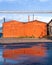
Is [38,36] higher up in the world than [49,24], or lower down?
lower down

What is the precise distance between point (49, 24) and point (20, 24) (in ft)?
23.4

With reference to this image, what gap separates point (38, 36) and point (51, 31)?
341 cm

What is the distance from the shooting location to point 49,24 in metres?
44.6

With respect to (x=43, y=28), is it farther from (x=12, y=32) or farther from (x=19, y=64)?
(x=19, y=64)

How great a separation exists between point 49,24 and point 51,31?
1741 mm

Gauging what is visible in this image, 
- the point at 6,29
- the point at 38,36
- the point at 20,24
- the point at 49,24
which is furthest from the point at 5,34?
the point at 49,24

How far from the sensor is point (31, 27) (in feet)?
152

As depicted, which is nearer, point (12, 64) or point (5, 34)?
point (12, 64)

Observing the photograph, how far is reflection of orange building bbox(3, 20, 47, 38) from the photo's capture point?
151 feet

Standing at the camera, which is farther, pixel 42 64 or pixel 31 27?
pixel 31 27

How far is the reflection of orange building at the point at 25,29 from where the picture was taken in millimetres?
45969

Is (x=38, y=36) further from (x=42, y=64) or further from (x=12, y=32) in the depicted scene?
(x=42, y=64)

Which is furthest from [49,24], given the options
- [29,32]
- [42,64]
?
[42,64]

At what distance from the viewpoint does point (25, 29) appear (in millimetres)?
46688
